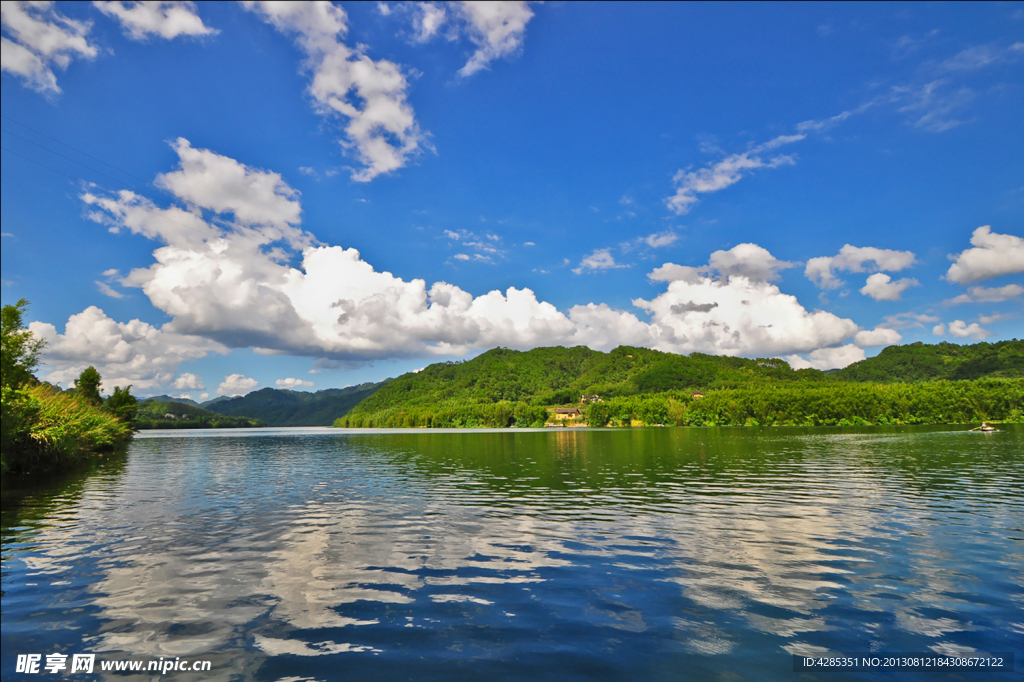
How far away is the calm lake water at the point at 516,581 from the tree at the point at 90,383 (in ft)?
293

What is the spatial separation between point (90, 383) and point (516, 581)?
128238mm

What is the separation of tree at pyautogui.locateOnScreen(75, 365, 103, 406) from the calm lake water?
89368mm

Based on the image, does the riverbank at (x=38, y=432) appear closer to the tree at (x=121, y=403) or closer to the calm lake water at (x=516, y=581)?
the calm lake water at (x=516, y=581)

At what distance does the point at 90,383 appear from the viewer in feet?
346

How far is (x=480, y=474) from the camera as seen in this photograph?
47531mm

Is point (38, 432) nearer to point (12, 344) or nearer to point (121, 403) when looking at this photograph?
point (12, 344)

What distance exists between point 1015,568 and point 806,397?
207m

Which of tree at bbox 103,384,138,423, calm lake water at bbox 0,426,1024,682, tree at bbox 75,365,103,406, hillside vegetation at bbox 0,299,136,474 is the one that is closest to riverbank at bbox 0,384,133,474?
hillside vegetation at bbox 0,299,136,474

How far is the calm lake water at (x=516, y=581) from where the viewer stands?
10.6 meters

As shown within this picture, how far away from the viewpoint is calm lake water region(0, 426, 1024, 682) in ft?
34.7

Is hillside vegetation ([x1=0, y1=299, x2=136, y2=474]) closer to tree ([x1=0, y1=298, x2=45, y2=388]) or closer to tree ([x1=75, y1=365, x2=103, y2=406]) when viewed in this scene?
tree ([x1=0, y1=298, x2=45, y2=388])

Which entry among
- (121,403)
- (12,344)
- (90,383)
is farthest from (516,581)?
(121,403)

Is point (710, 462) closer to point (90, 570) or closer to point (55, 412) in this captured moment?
point (90, 570)

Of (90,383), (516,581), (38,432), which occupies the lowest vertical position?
(516,581)
